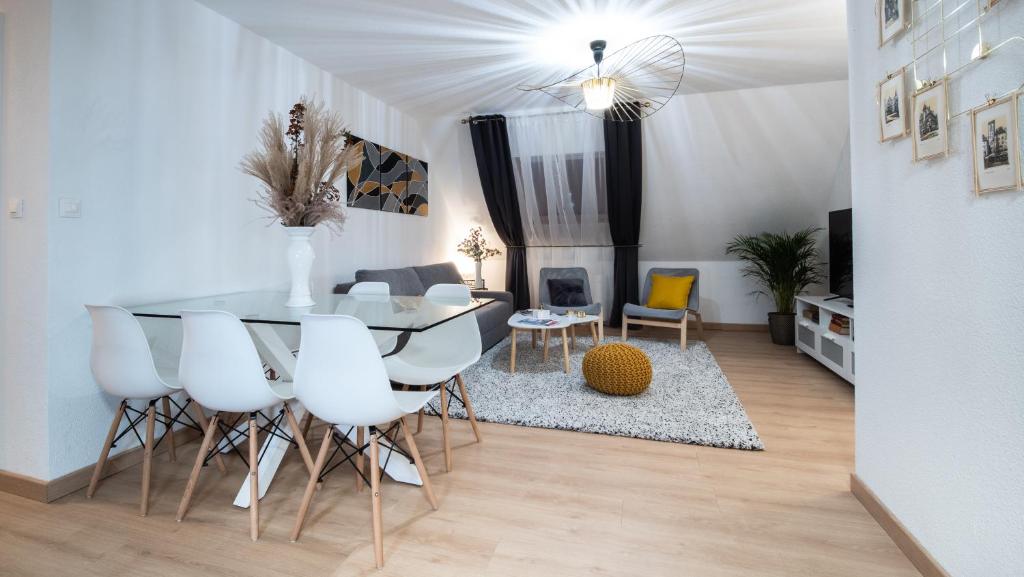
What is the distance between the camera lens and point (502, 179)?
17.8 ft

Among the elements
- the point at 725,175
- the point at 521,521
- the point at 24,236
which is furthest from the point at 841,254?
the point at 24,236

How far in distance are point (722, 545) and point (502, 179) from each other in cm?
445

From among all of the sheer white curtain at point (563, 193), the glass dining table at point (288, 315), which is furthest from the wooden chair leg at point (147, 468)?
the sheer white curtain at point (563, 193)

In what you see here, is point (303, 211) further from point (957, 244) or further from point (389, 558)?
point (957, 244)

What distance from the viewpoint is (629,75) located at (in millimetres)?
3699

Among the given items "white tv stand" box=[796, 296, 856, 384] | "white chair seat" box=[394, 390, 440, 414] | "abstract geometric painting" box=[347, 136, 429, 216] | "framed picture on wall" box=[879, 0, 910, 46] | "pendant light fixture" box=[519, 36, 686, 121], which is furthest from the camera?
"abstract geometric painting" box=[347, 136, 429, 216]

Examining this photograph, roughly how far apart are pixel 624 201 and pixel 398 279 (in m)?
2.65

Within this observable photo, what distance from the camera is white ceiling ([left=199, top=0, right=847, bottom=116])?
8.80ft

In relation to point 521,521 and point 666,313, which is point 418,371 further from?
point 666,313

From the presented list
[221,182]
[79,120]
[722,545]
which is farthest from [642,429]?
[79,120]

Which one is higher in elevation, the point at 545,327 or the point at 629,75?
the point at 629,75

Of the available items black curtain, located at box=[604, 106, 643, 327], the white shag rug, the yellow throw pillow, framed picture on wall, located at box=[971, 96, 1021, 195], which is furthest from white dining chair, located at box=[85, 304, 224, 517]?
the yellow throw pillow

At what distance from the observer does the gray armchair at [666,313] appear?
471 centimetres

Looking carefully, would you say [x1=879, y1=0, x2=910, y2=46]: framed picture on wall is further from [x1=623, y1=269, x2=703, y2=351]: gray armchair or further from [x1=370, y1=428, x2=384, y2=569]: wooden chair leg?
[x1=623, y1=269, x2=703, y2=351]: gray armchair
